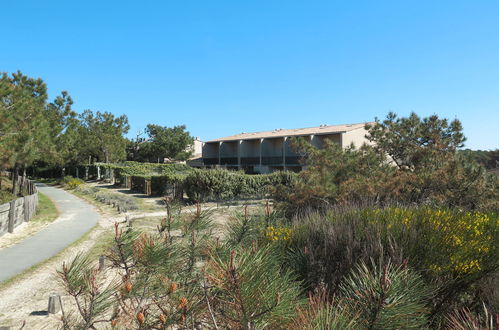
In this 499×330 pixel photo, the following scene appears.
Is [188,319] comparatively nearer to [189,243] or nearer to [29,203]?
[189,243]

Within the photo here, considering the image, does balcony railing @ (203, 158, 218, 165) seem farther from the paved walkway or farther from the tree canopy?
the paved walkway

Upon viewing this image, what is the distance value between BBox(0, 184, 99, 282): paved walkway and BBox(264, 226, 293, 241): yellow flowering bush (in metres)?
7.16

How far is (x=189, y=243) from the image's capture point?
271 centimetres

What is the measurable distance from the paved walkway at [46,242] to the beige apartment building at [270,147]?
78.0 ft

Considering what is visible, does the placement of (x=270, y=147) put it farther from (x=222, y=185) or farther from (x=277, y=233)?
(x=277, y=233)

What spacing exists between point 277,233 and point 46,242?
10916 mm

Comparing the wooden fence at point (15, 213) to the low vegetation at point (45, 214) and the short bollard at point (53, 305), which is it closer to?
the low vegetation at point (45, 214)

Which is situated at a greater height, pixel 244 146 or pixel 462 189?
pixel 244 146

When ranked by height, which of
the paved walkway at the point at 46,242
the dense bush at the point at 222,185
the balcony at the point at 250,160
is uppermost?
the balcony at the point at 250,160

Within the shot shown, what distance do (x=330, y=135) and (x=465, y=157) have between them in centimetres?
2299

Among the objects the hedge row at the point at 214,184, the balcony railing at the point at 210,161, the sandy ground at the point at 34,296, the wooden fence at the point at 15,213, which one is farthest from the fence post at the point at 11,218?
the balcony railing at the point at 210,161

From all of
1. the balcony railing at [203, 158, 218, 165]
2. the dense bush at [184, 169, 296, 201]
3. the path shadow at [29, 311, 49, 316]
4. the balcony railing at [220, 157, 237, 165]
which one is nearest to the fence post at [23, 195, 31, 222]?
the dense bush at [184, 169, 296, 201]

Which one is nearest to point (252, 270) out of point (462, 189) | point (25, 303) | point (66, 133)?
point (25, 303)

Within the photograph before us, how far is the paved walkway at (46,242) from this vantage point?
9375mm
